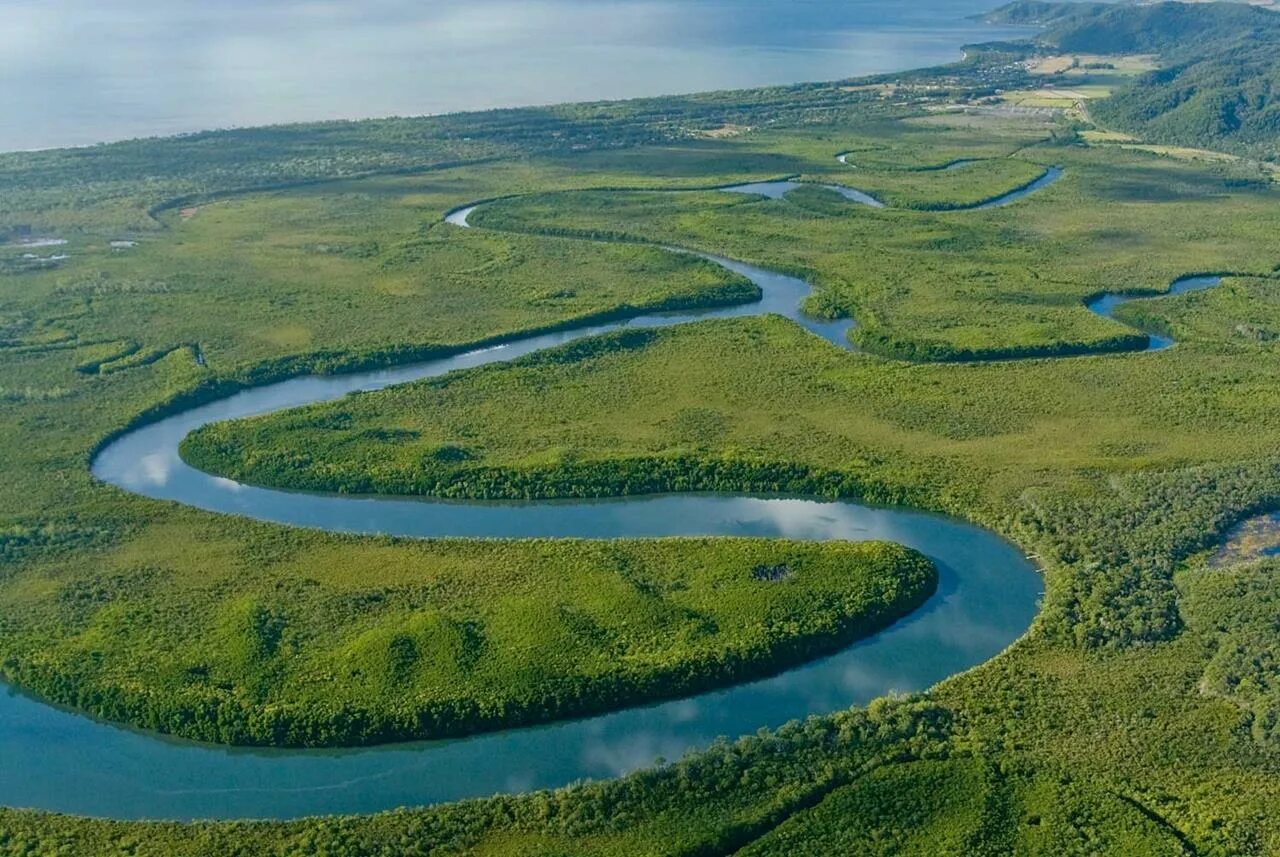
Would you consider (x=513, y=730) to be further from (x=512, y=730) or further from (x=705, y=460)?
(x=705, y=460)

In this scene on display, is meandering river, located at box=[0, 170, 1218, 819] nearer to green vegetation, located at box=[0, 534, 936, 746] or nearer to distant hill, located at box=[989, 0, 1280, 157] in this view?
green vegetation, located at box=[0, 534, 936, 746]

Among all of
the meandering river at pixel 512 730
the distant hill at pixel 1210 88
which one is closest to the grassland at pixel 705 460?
the meandering river at pixel 512 730

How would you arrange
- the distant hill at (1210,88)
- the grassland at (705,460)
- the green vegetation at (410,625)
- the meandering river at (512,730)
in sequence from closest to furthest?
the grassland at (705,460)
the meandering river at (512,730)
the green vegetation at (410,625)
the distant hill at (1210,88)

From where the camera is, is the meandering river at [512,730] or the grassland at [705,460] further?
the meandering river at [512,730]

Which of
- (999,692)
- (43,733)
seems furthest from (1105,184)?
(43,733)

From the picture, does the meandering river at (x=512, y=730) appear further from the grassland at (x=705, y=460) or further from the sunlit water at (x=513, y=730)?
the grassland at (x=705, y=460)

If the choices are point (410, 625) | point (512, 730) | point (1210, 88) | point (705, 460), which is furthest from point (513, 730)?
point (1210, 88)
